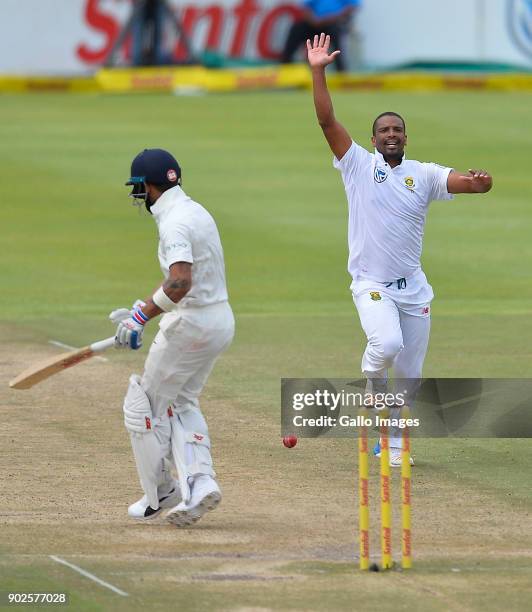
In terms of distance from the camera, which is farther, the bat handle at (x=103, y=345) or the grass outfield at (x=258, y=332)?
the bat handle at (x=103, y=345)

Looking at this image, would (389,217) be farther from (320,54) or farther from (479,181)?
(320,54)

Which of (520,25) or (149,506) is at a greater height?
(520,25)

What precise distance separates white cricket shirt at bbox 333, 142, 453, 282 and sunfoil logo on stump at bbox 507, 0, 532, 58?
25370mm

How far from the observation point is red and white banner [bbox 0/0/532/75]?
3300 centimetres

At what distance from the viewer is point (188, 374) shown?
8586 millimetres

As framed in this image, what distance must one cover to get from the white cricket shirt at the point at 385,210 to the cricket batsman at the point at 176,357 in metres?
1.66

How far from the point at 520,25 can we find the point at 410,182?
83.8 ft

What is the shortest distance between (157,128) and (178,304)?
18.5m

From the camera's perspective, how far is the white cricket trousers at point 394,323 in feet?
31.8

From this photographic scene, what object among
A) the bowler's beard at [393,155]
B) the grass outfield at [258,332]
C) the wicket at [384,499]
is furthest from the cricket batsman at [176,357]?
the bowler's beard at [393,155]

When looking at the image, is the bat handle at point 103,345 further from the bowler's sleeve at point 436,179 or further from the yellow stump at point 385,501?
the bowler's sleeve at point 436,179

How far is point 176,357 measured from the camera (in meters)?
8.52

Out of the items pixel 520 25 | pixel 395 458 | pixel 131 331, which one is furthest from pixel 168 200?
pixel 520 25

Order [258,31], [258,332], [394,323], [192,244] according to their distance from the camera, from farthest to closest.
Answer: [258,31]
[258,332]
[394,323]
[192,244]
